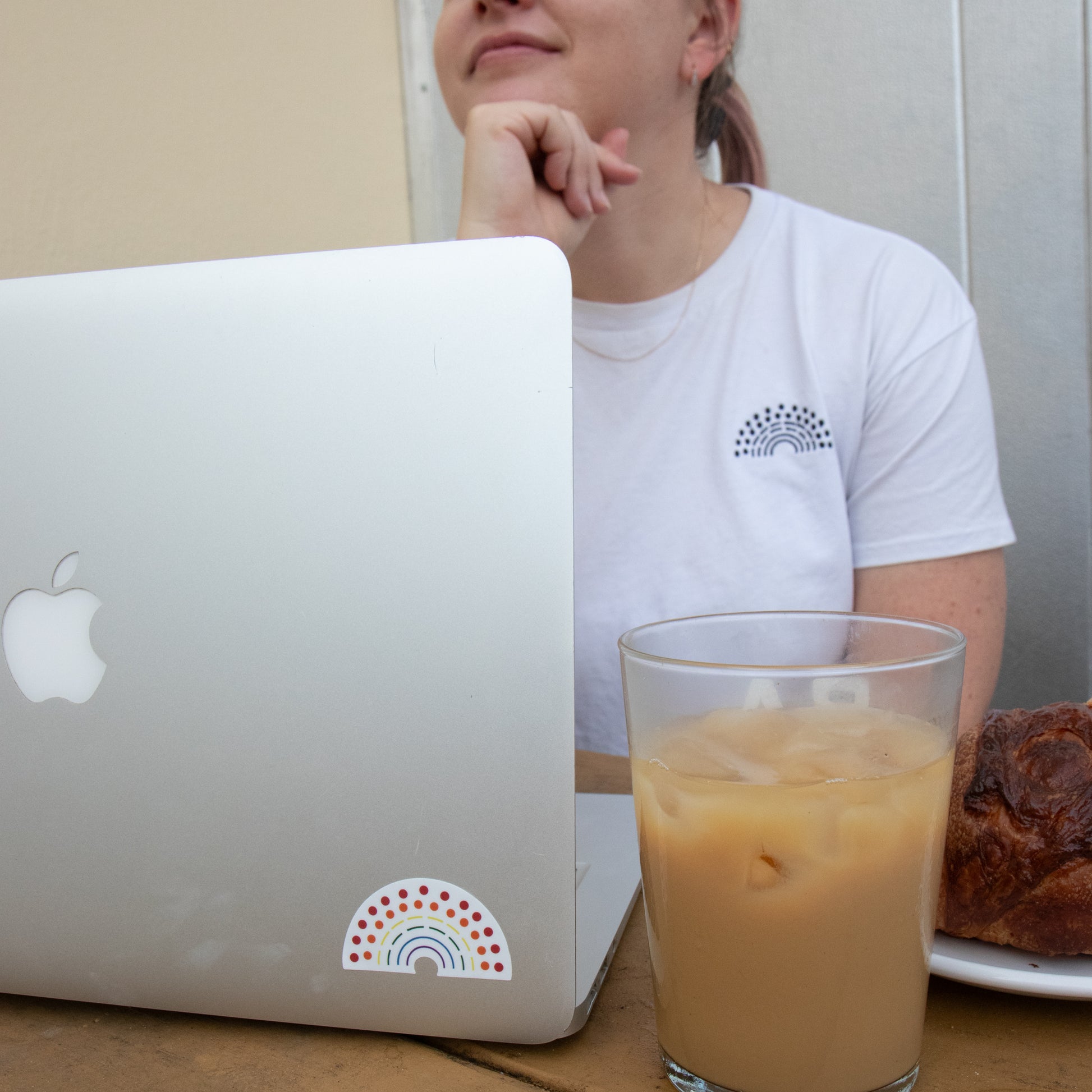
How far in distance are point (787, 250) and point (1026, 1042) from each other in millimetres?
966

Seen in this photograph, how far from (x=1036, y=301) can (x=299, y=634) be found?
5.11ft

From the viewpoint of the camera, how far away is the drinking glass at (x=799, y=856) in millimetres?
350

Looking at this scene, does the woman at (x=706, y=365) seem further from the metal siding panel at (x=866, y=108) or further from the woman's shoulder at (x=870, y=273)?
the metal siding panel at (x=866, y=108)

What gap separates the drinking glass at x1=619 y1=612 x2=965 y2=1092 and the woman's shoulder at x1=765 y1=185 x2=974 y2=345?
83cm

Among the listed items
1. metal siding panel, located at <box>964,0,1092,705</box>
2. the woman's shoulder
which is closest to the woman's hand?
the woman's shoulder

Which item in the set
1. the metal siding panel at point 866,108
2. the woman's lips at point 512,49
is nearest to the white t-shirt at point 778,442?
the woman's lips at point 512,49

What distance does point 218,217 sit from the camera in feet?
4.94

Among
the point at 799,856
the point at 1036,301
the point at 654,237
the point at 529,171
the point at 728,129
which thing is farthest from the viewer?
the point at 1036,301

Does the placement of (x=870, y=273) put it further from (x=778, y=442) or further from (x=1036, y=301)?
(x=1036, y=301)

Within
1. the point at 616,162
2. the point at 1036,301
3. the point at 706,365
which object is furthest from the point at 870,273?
the point at 1036,301

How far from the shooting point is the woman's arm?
1.04 metres

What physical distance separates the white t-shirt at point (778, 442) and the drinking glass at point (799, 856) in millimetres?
673

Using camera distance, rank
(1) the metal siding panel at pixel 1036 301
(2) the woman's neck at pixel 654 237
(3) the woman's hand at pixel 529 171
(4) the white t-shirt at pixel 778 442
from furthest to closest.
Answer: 1. (1) the metal siding panel at pixel 1036 301
2. (2) the woman's neck at pixel 654 237
3. (4) the white t-shirt at pixel 778 442
4. (3) the woman's hand at pixel 529 171

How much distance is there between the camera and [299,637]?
40 cm
